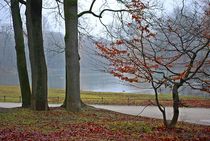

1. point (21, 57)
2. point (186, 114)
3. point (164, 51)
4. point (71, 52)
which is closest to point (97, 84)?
point (186, 114)

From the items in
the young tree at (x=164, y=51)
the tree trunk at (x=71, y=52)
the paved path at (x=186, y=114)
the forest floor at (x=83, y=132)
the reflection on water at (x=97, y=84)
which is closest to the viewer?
the forest floor at (x=83, y=132)

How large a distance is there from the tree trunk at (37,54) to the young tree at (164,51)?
3156 millimetres

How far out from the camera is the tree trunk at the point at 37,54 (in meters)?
15.5

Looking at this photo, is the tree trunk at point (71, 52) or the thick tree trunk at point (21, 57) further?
the thick tree trunk at point (21, 57)

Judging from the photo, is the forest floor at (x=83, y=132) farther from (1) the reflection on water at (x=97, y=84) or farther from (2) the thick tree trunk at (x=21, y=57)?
(1) the reflection on water at (x=97, y=84)

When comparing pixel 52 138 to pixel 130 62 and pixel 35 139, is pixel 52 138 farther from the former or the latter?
pixel 130 62

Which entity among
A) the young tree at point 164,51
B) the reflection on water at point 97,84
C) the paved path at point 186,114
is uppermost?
the young tree at point 164,51

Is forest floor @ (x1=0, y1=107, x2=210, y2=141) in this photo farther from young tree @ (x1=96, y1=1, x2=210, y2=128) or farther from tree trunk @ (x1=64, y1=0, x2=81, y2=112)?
tree trunk @ (x1=64, y1=0, x2=81, y2=112)

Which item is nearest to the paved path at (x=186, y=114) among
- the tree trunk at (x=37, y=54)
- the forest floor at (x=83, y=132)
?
the tree trunk at (x=37, y=54)

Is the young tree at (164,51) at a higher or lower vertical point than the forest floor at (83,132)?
higher

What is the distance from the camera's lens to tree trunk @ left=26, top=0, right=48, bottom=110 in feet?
50.9

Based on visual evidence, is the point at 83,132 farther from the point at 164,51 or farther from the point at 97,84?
the point at 97,84

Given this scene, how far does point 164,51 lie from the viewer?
12703 mm

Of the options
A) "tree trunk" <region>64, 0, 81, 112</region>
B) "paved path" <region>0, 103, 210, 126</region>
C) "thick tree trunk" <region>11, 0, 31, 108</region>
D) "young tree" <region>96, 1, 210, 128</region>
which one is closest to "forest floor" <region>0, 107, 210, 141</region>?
"young tree" <region>96, 1, 210, 128</region>
